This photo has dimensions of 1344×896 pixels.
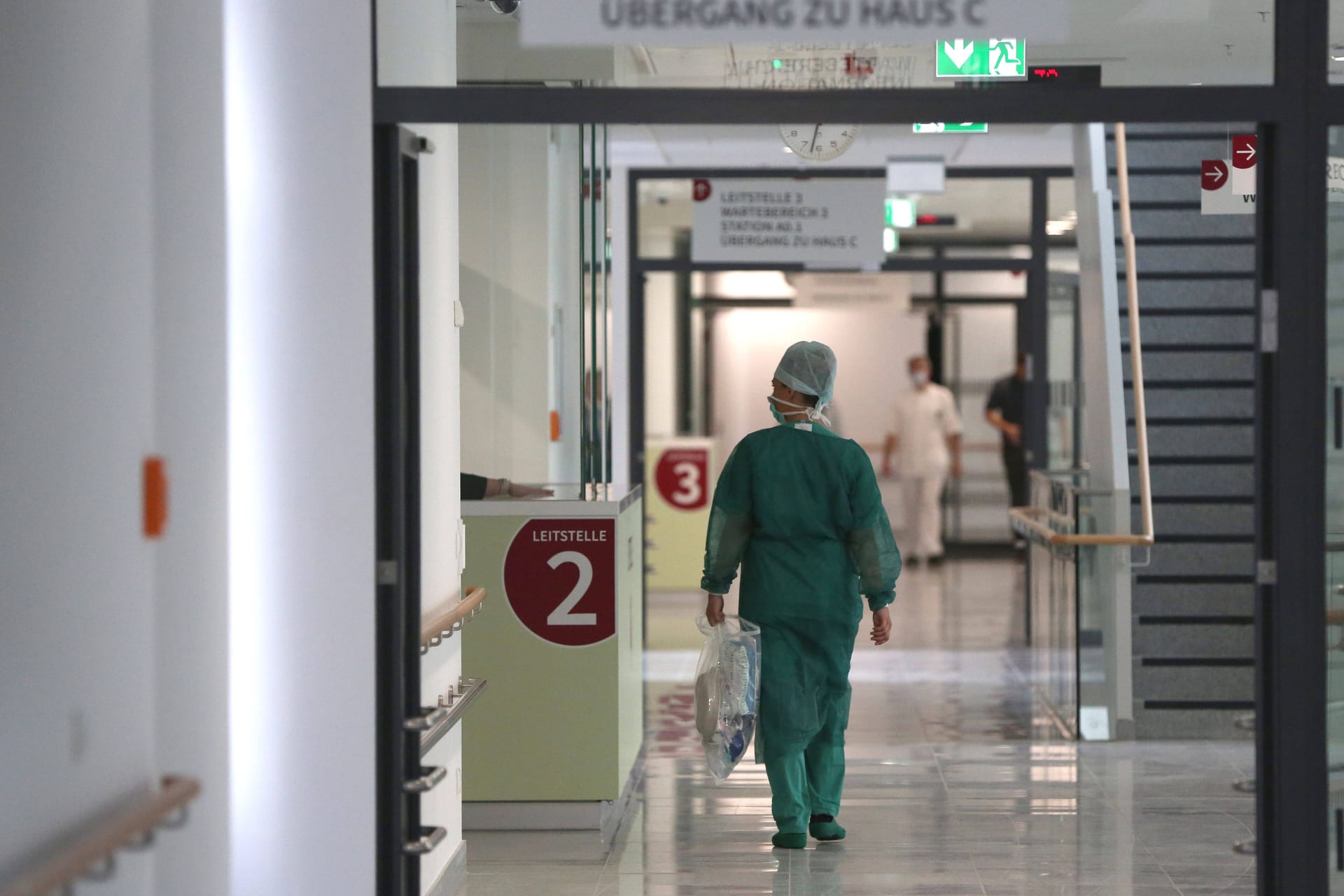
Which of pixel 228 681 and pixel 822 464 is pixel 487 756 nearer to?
pixel 822 464

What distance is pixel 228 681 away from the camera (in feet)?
8.79

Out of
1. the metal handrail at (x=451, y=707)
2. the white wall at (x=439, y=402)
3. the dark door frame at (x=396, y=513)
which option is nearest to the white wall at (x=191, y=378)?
the dark door frame at (x=396, y=513)

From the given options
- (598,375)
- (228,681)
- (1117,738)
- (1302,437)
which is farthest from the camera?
(1117,738)

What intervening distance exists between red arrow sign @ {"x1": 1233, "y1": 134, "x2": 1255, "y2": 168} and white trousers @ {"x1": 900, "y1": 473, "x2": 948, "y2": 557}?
7383mm

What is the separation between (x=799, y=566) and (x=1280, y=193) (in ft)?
6.52

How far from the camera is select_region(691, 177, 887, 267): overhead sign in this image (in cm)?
830

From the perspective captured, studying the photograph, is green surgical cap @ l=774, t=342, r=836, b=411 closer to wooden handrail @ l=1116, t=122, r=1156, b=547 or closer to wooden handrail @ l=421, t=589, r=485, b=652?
wooden handrail @ l=421, t=589, r=485, b=652

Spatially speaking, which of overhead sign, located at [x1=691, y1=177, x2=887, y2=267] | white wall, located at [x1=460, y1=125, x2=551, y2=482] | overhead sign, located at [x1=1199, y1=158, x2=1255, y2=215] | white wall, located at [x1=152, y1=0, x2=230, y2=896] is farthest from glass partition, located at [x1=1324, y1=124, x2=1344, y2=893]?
overhead sign, located at [x1=691, y1=177, x2=887, y2=267]

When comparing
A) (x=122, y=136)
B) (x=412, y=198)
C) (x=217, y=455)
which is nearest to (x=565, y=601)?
(x=412, y=198)

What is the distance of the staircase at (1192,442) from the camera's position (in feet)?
20.7

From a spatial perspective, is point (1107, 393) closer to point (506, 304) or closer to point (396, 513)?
point (506, 304)

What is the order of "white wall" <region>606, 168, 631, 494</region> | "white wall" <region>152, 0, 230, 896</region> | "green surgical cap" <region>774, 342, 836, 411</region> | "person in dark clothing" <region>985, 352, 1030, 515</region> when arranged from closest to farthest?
"white wall" <region>152, 0, 230, 896</region> → "green surgical cap" <region>774, 342, 836, 411</region> → "white wall" <region>606, 168, 631, 494</region> → "person in dark clothing" <region>985, 352, 1030, 515</region>

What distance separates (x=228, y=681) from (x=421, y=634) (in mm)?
721

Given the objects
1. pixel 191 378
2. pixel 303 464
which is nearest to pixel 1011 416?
pixel 303 464
